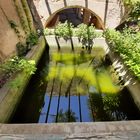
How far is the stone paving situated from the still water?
1.62 metres

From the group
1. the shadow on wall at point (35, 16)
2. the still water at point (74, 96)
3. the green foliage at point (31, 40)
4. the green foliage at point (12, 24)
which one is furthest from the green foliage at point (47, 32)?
the green foliage at point (12, 24)

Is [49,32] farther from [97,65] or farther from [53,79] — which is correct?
[53,79]

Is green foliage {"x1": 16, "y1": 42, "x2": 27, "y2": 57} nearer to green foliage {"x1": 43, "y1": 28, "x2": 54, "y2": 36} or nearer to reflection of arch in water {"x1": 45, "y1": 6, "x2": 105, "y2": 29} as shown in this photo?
green foliage {"x1": 43, "y1": 28, "x2": 54, "y2": 36}

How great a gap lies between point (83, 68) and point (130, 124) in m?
5.67

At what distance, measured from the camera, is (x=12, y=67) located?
584cm

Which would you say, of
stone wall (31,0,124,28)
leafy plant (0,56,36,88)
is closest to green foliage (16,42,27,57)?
leafy plant (0,56,36,88)

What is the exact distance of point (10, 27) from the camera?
8.97m

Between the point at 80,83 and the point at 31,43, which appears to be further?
the point at 31,43

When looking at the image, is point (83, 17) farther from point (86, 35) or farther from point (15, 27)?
point (15, 27)

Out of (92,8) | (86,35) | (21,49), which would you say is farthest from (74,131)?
(92,8)

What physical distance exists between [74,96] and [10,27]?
338cm

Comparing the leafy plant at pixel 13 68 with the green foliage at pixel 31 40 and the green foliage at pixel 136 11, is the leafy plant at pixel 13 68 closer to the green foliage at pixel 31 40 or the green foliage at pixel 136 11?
the green foliage at pixel 31 40

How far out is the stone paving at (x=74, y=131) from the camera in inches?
146

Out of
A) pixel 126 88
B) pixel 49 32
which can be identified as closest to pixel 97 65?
pixel 126 88
